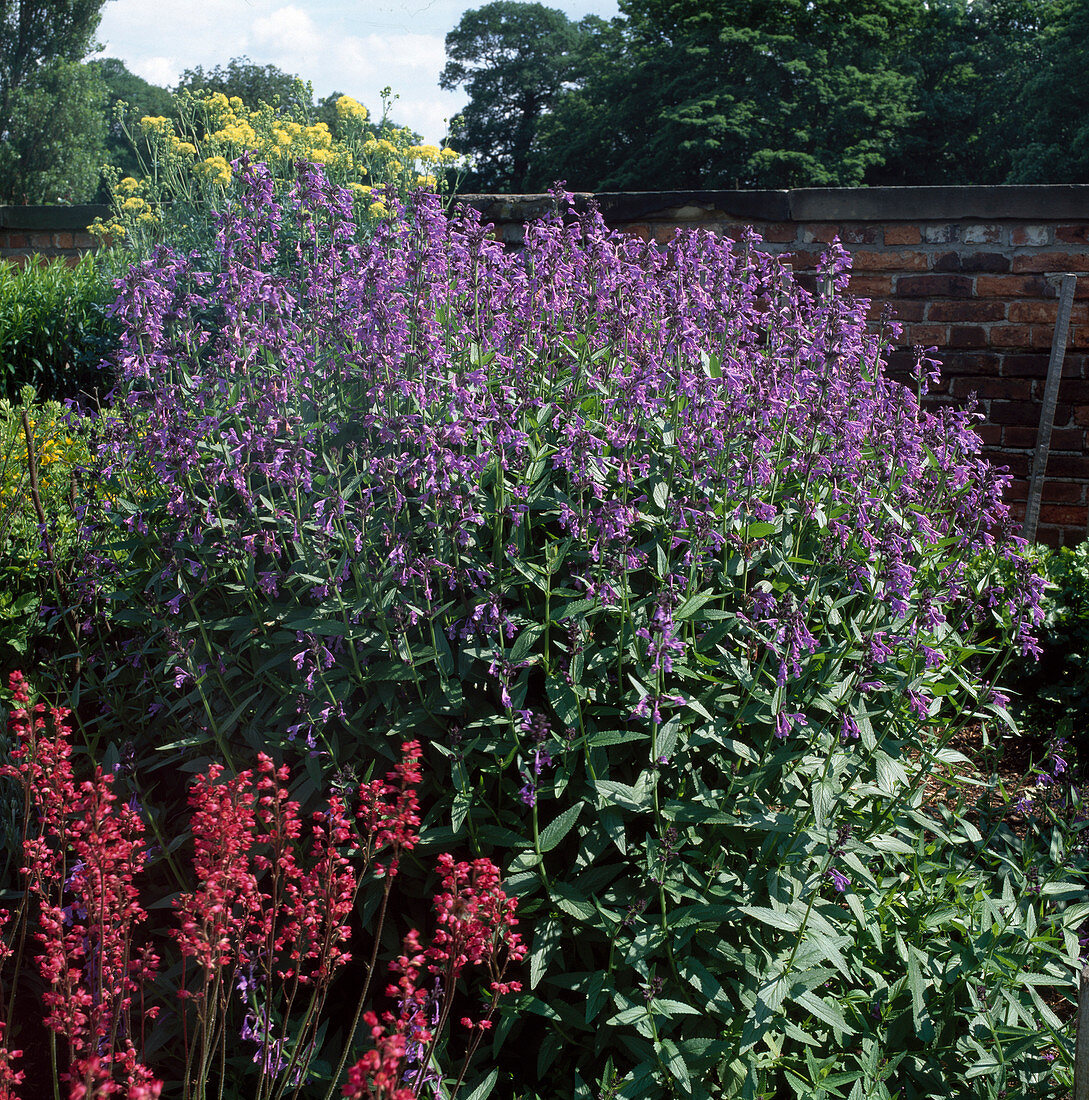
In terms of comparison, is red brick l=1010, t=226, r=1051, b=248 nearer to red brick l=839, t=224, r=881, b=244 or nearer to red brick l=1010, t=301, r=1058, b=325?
red brick l=1010, t=301, r=1058, b=325

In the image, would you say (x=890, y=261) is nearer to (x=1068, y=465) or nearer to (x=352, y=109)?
(x=1068, y=465)

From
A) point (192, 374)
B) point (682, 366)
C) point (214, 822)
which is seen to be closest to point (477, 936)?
point (214, 822)

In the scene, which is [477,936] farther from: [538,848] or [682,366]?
[682,366]

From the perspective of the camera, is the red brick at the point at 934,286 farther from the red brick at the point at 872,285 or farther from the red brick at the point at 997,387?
the red brick at the point at 997,387

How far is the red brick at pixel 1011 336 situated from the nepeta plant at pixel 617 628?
10.6 ft

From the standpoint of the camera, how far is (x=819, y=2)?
116ft

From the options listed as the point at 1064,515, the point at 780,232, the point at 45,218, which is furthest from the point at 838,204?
the point at 45,218

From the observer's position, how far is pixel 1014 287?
6.09 m

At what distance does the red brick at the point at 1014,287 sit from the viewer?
602 cm

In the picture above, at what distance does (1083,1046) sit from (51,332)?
9067 millimetres

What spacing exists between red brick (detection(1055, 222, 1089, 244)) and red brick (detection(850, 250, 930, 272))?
0.77 m

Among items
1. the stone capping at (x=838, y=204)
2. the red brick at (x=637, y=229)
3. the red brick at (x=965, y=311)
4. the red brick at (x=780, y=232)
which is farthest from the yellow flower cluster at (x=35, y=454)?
the red brick at (x=965, y=311)

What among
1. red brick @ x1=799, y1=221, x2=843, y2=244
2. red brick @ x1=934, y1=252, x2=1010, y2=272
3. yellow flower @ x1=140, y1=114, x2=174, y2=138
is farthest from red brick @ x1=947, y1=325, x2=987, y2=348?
yellow flower @ x1=140, y1=114, x2=174, y2=138

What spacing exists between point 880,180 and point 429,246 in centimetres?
3593
